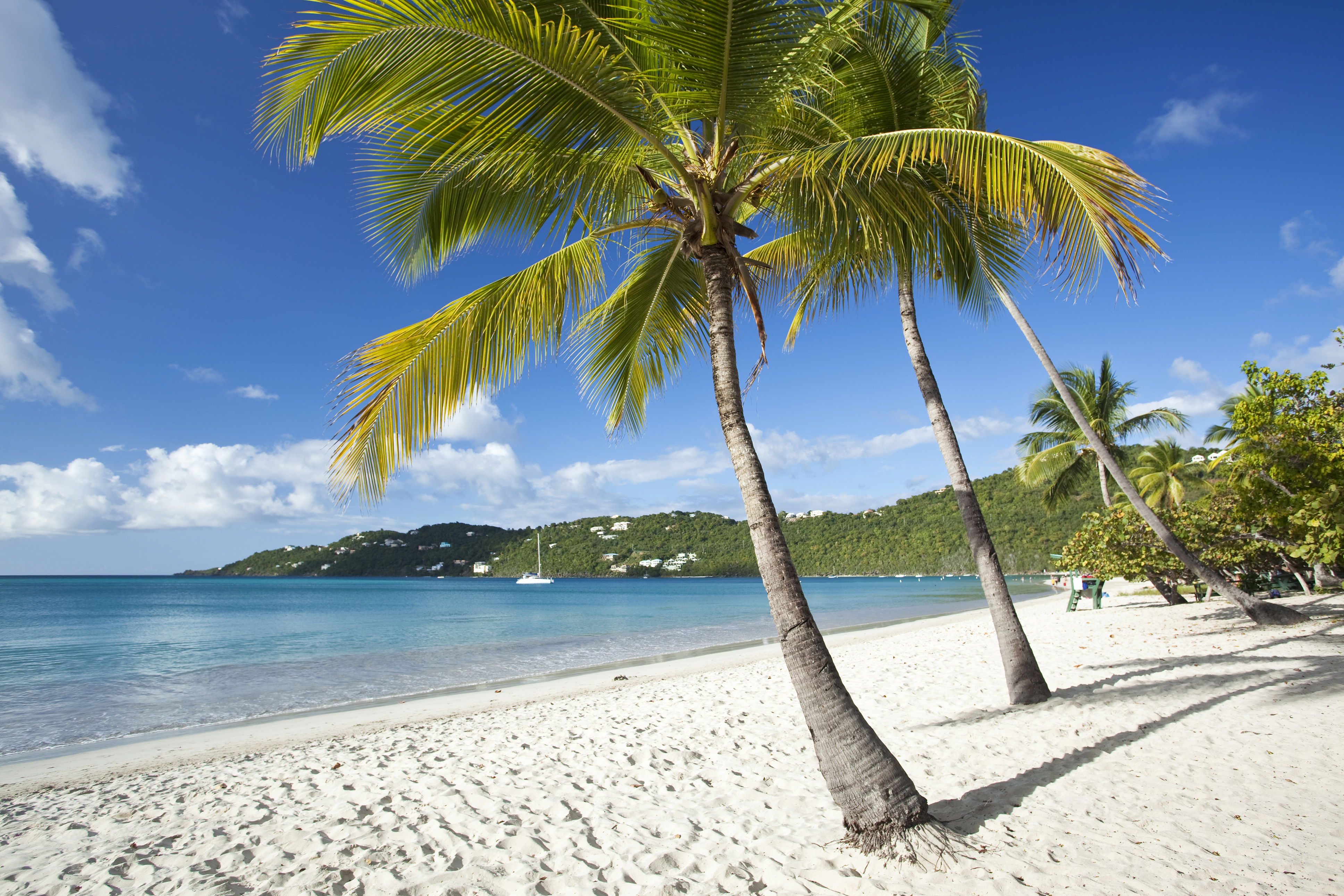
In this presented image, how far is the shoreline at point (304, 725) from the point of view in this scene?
21.4 feet

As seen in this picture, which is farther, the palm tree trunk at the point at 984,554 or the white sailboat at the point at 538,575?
the white sailboat at the point at 538,575

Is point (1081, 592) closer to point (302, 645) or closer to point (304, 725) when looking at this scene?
point (304, 725)

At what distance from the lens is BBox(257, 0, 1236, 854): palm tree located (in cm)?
297

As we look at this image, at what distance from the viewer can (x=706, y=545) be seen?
3583 inches

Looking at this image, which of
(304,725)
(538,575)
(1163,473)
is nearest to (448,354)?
(304,725)

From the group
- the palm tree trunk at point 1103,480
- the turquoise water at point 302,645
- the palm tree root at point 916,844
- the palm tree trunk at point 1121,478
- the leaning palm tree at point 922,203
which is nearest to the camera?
the palm tree root at point 916,844

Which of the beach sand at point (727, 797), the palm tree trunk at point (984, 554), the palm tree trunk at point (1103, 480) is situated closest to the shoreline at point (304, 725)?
the beach sand at point (727, 797)

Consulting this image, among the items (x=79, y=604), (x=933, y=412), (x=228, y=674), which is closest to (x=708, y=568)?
(x=79, y=604)

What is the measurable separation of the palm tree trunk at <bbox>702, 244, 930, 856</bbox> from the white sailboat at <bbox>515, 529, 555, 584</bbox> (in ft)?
256

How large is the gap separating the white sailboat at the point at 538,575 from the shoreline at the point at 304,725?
223 ft

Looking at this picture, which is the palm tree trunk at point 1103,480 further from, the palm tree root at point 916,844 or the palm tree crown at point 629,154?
the palm tree root at point 916,844

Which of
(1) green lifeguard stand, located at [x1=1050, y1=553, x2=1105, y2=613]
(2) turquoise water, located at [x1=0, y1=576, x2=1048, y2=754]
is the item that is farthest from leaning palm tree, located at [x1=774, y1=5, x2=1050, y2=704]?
(1) green lifeguard stand, located at [x1=1050, y1=553, x2=1105, y2=613]

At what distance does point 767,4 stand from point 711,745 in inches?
206

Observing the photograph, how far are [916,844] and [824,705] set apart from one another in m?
0.69
